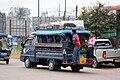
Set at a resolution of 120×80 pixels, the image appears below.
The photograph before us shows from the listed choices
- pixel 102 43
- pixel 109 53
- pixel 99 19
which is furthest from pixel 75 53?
pixel 99 19

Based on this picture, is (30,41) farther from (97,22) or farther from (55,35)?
(97,22)

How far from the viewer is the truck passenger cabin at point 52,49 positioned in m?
19.2

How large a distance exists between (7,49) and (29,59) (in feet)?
17.9

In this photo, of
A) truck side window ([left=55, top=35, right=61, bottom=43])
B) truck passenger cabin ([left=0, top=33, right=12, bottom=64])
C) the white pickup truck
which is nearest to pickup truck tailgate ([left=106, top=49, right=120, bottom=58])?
the white pickup truck

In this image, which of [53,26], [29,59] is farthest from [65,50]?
[29,59]

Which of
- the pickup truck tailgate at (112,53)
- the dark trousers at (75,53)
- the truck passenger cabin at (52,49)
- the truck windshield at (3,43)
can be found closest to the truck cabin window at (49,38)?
the truck passenger cabin at (52,49)

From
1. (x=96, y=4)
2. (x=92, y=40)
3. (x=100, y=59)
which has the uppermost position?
(x=96, y=4)

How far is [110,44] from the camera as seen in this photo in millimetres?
24828

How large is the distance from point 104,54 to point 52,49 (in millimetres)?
4698

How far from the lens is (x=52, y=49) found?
795 inches

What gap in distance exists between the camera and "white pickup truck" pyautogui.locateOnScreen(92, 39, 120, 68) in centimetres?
2367

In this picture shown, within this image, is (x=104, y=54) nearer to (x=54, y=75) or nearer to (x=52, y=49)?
(x=52, y=49)

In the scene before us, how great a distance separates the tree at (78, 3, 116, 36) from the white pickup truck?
9579mm

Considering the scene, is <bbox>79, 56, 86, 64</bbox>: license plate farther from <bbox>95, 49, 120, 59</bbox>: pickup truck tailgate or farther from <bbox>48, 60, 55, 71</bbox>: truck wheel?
<bbox>95, 49, 120, 59</bbox>: pickup truck tailgate
